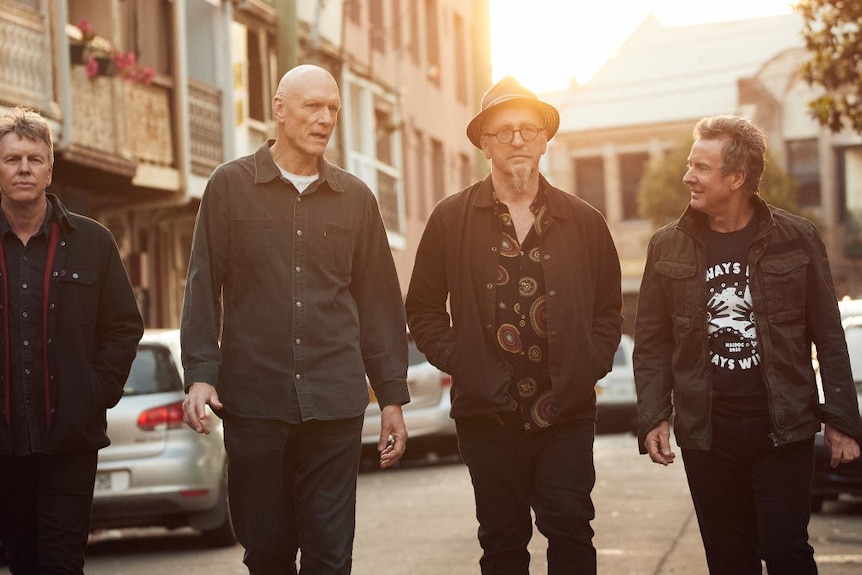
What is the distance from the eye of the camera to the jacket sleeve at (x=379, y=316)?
671cm

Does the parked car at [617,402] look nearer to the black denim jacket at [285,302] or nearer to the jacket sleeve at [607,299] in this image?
the jacket sleeve at [607,299]

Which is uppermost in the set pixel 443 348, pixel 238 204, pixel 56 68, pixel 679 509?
pixel 56 68

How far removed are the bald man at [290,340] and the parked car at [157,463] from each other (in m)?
5.74

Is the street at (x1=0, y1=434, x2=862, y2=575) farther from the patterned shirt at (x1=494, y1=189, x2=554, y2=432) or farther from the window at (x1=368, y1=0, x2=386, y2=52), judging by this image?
the window at (x1=368, y1=0, x2=386, y2=52)

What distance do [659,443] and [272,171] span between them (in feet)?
5.66

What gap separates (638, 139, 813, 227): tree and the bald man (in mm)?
50128

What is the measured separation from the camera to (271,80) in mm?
29828

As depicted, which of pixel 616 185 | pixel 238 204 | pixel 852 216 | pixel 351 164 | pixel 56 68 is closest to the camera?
pixel 238 204

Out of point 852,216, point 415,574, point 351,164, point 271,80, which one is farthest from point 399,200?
point 415,574

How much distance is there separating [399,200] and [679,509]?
2423cm

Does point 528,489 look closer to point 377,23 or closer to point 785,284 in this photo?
point 785,284

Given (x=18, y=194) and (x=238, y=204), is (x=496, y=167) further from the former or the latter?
(x=18, y=194)

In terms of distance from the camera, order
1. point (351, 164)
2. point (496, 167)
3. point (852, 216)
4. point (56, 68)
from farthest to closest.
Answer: point (852, 216)
point (351, 164)
point (56, 68)
point (496, 167)

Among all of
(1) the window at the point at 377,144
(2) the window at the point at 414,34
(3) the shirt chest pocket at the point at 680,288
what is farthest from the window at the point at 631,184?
(3) the shirt chest pocket at the point at 680,288
